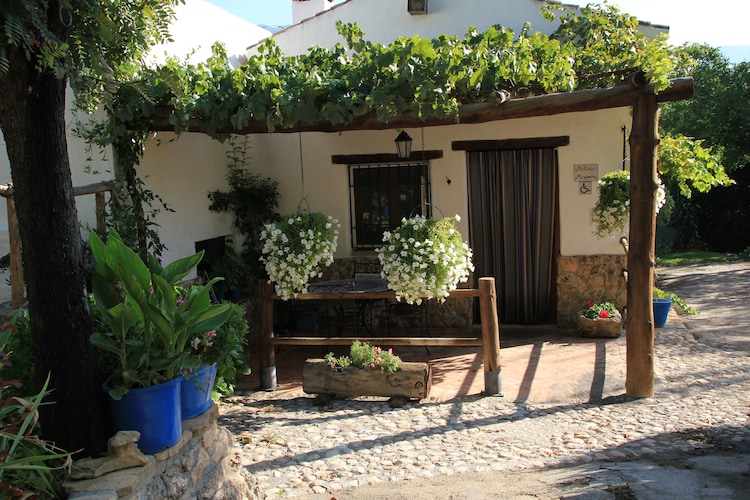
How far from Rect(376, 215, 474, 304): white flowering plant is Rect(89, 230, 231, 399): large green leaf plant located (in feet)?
7.78

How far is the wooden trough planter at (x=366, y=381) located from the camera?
5.17 meters

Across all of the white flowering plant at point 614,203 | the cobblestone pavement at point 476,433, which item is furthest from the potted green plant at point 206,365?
the white flowering plant at point 614,203

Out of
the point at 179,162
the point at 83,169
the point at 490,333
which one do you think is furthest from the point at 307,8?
the point at 490,333

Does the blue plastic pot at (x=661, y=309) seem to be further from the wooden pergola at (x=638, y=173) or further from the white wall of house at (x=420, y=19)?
the white wall of house at (x=420, y=19)

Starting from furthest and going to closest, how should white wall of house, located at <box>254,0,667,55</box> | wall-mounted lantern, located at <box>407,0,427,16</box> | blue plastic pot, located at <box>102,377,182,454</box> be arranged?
wall-mounted lantern, located at <box>407,0,427,16</box>, white wall of house, located at <box>254,0,667,55</box>, blue plastic pot, located at <box>102,377,182,454</box>

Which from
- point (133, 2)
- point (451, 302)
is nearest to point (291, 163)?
point (451, 302)

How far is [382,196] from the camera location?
814 centimetres

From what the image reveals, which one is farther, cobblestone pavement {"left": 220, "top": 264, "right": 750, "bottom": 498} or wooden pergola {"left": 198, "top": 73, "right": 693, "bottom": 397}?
wooden pergola {"left": 198, "top": 73, "right": 693, "bottom": 397}

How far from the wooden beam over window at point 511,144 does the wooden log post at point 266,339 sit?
332 centimetres

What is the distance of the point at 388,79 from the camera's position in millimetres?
5234

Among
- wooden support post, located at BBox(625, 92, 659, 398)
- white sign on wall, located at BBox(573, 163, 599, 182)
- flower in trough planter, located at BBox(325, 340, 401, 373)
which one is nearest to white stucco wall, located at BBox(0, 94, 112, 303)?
flower in trough planter, located at BBox(325, 340, 401, 373)

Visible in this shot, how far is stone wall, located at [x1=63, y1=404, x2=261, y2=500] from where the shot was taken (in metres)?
2.52

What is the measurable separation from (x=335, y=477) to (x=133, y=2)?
10.6ft

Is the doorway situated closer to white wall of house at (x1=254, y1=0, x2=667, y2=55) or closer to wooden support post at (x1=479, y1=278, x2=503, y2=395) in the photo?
white wall of house at (x1=254, y1=0, x2=667, y2=55)
